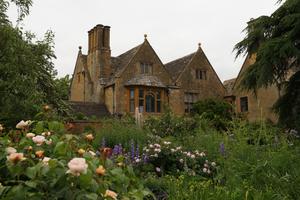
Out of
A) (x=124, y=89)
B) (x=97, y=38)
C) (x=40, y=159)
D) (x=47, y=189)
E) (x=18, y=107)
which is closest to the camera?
(x=47, y=189)

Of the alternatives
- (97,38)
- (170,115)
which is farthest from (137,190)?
(97,38)

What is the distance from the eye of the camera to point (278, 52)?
38.3ft

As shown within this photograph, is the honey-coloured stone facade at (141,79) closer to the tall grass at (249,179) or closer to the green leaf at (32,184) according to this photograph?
the tall grass at (249,179)

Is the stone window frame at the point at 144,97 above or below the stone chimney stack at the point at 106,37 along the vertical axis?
below

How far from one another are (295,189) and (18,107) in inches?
287

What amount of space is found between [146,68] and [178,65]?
4.25 m

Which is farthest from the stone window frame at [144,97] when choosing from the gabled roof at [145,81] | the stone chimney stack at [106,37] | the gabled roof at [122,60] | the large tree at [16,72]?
the large tree at [16,72]

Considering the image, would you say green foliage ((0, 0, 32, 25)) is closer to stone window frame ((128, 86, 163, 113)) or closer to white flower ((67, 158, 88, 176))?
white flower ((67, 158, 88, 176))

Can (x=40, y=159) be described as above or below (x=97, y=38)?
below

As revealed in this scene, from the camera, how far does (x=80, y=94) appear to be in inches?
1345

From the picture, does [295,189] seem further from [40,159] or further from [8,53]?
[8,53]

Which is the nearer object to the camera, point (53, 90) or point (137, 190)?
point (137, 190)

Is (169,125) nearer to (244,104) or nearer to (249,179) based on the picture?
(249,179)

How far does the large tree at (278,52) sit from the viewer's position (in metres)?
11.9
